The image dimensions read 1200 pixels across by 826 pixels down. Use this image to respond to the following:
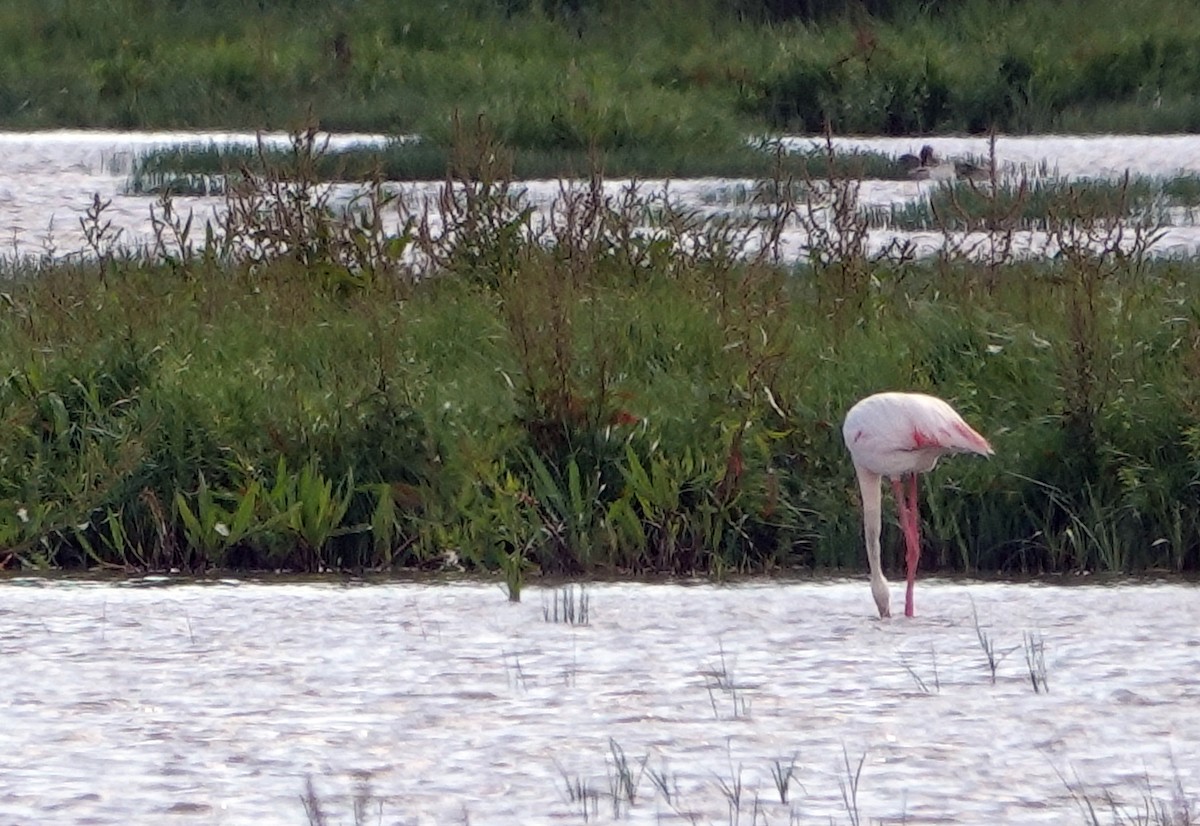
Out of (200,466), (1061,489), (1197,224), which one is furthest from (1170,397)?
(1197,224)

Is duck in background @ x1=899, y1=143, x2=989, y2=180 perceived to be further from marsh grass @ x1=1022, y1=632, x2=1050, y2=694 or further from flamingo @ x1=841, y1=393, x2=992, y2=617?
marsh grass @ x1=1022, y1=632, x2=1050, y2=694

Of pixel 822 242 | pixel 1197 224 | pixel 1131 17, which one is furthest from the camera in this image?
pixel 1131 17

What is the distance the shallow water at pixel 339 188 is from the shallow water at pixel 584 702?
5.18m

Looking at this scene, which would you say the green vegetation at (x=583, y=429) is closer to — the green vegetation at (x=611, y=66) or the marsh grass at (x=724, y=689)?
the marsh grass at (x=724, y=689)

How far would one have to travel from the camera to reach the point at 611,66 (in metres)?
25.4

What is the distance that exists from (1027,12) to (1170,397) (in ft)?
66.7

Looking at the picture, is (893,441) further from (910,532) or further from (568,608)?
(568,608)

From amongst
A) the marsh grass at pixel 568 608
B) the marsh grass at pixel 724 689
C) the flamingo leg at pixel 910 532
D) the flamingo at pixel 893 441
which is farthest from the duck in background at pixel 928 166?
the marsh grass at pixel 724 689

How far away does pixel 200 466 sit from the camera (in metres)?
8.12

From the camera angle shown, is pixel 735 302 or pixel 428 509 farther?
pixel 735 302

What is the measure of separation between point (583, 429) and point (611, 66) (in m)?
17.7

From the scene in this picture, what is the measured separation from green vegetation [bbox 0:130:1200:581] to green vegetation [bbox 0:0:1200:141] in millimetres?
10798

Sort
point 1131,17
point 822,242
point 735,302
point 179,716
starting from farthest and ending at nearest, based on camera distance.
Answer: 1. point 1131,17
2. point 822,242
3. point 735,302
4. point 179,716

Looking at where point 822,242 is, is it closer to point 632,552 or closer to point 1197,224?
point 632,552
